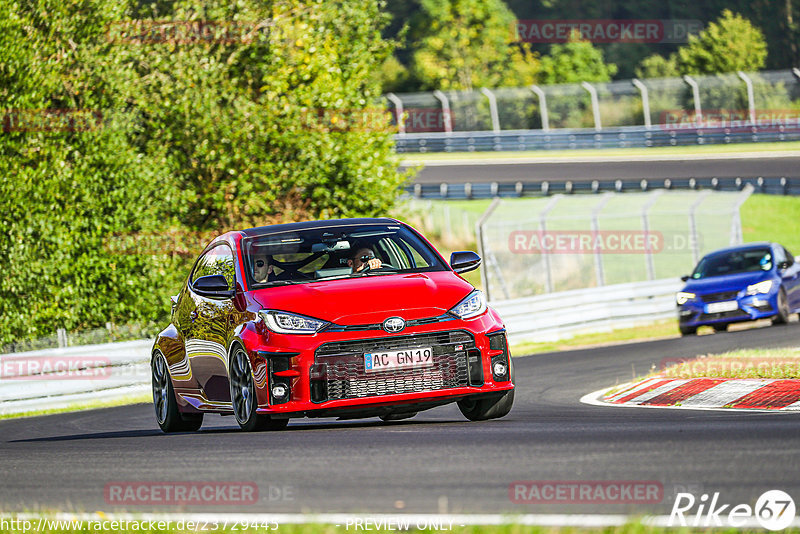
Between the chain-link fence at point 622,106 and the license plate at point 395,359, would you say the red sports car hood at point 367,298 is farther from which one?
the chain-link fence at point 622,106

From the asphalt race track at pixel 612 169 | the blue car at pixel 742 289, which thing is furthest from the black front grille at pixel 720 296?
the asphalt race track at pixel 612 169

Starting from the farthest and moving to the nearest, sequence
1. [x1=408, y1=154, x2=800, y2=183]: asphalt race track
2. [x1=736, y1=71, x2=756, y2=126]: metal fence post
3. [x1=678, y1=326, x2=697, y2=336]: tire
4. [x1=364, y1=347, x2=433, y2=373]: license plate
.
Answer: [x1=736, y1=71, x2=756, y2=126]: metal fence post
[x1=408, y1=154, x2=800, y2=183]: asphalt race track
[x1=678, y1=326, x2=697, y2=336]: tire
[x1=364, y1=347, x2=433, y2=373]: license plate

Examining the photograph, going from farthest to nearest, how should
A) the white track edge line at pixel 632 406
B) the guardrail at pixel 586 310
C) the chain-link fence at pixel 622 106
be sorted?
the chain-link fence at pixel 622 106 → the guardrail at pixel 586 310 → the white track edge line at pixel 632 406

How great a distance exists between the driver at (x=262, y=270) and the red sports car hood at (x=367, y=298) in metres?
0.39

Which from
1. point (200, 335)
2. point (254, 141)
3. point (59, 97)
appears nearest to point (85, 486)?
point (200, 335)

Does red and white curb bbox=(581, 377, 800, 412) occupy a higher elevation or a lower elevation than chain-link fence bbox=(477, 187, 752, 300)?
higher

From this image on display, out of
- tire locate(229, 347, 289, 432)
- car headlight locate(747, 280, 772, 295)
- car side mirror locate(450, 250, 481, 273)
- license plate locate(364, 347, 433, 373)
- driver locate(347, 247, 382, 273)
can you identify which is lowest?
car headlight locate(747, 280, 772, 295)

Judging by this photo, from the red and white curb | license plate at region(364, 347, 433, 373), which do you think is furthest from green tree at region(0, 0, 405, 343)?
license plate at region(364, 347, 433, 373)

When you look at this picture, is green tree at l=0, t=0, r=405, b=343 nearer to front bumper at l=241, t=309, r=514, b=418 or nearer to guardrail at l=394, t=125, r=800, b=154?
front bumper at l=241, t=309, r=514, b=418

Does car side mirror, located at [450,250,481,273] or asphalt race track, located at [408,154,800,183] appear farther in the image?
asphalt race track, located at [408,154,800,183]

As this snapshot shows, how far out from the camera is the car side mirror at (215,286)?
9984 mm

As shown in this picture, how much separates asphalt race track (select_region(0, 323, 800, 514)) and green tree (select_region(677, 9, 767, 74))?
65.6m

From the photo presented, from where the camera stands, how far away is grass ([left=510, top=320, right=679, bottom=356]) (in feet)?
73.9

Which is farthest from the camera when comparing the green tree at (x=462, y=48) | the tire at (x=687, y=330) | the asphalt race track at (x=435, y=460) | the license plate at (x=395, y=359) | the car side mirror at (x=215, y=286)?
the green tree at (x=462, y=48)
